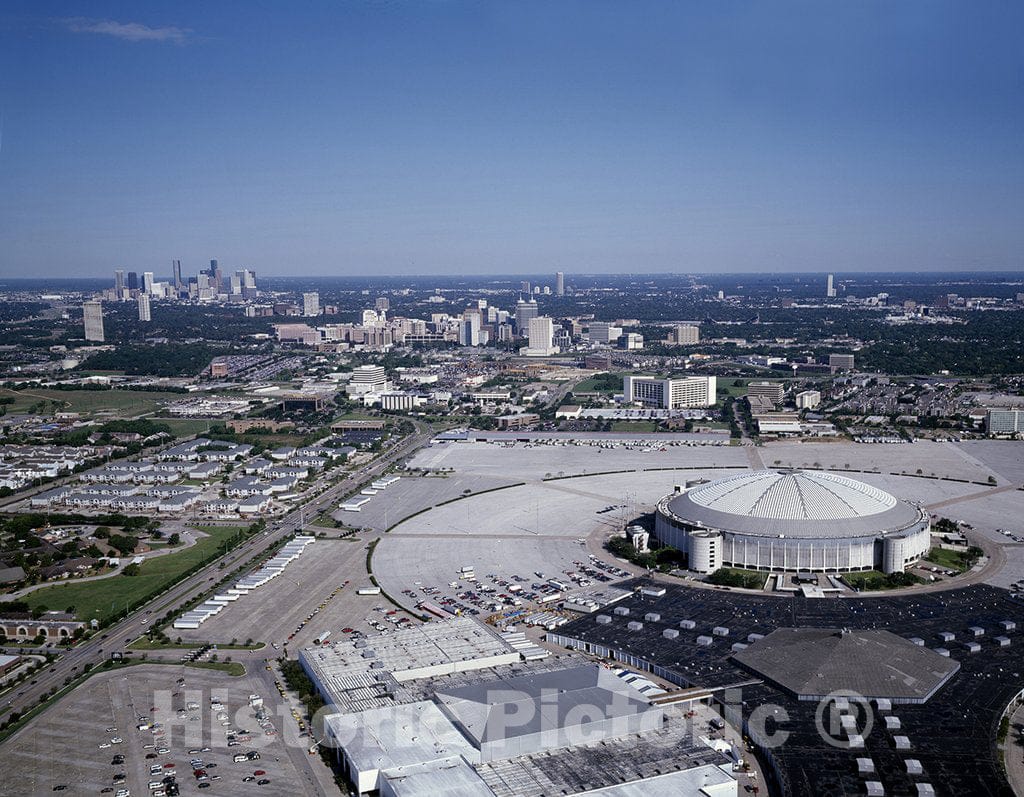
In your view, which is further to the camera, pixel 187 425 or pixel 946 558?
pixel 187 425

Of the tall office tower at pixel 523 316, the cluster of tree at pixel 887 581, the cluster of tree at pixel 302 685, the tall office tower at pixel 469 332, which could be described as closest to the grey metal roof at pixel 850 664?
the cluster of tree at pixel 887 581

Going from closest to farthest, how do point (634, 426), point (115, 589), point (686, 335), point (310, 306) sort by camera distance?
point (115, 589)
point (634, 426)
point (686, 335)
point (310, 306)

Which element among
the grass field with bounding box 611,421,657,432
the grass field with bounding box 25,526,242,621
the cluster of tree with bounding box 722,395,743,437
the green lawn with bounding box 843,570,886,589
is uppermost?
the cluster of tree with bounding box 722,395,743,437

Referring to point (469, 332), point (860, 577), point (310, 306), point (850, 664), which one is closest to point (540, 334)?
point (469, 332)

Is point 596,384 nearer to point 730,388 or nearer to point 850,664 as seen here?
point 730,388

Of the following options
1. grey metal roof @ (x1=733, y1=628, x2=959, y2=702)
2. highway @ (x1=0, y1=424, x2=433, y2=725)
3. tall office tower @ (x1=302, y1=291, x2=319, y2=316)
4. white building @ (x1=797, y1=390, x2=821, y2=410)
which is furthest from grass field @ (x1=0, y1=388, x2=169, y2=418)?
tall office tower @ (x1=302, y1=291, x2=319, y2=316)

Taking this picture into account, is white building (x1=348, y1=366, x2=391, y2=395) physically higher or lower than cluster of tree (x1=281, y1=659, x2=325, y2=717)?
higher

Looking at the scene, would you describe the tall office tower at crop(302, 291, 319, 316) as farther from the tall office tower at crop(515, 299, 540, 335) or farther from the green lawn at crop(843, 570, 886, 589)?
the green lawn at crop(843, 570, 886, 589)
